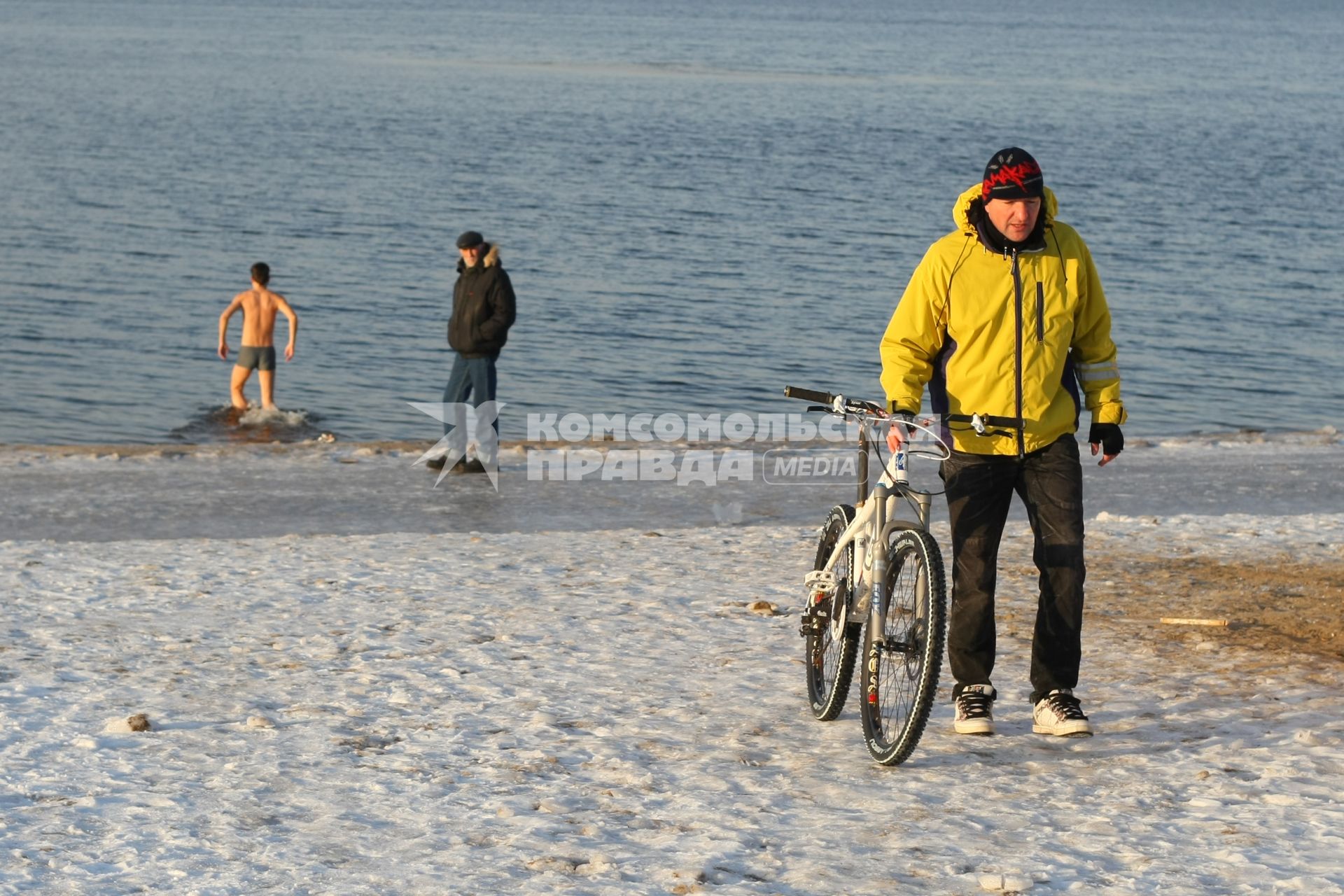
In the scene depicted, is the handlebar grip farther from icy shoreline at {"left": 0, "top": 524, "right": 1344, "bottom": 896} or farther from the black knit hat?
icy shoreline at {"left": 0, "top": 524, "right": 1344, "bottom": 896}

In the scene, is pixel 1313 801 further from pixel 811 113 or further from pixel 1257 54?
pixel 1257 54

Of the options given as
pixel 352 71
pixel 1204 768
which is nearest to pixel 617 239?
pixel 1204 768

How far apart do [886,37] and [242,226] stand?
96.4 metres

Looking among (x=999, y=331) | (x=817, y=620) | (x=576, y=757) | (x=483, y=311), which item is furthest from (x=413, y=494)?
(x=999, y=331)

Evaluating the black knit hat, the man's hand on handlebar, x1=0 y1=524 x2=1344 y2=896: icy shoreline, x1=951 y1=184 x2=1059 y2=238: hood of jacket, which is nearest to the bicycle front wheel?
x1=0 y1=524 x2=1344 y2=896: icy shoreline

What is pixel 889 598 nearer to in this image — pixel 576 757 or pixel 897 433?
pixel 897 433

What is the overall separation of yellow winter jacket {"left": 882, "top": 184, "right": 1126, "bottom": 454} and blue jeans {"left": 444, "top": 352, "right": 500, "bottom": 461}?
24.3 ft

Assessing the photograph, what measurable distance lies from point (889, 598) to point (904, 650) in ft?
0.65

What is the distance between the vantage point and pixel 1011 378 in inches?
239

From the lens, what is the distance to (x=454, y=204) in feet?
132

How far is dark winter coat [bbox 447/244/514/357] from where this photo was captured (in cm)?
1326

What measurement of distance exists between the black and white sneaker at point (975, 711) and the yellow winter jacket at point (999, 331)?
0.88 metres

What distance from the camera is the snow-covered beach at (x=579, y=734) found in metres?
5.02

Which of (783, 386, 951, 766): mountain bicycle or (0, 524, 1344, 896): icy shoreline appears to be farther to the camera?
(783, 386, 951, 766): mountain bicycle
